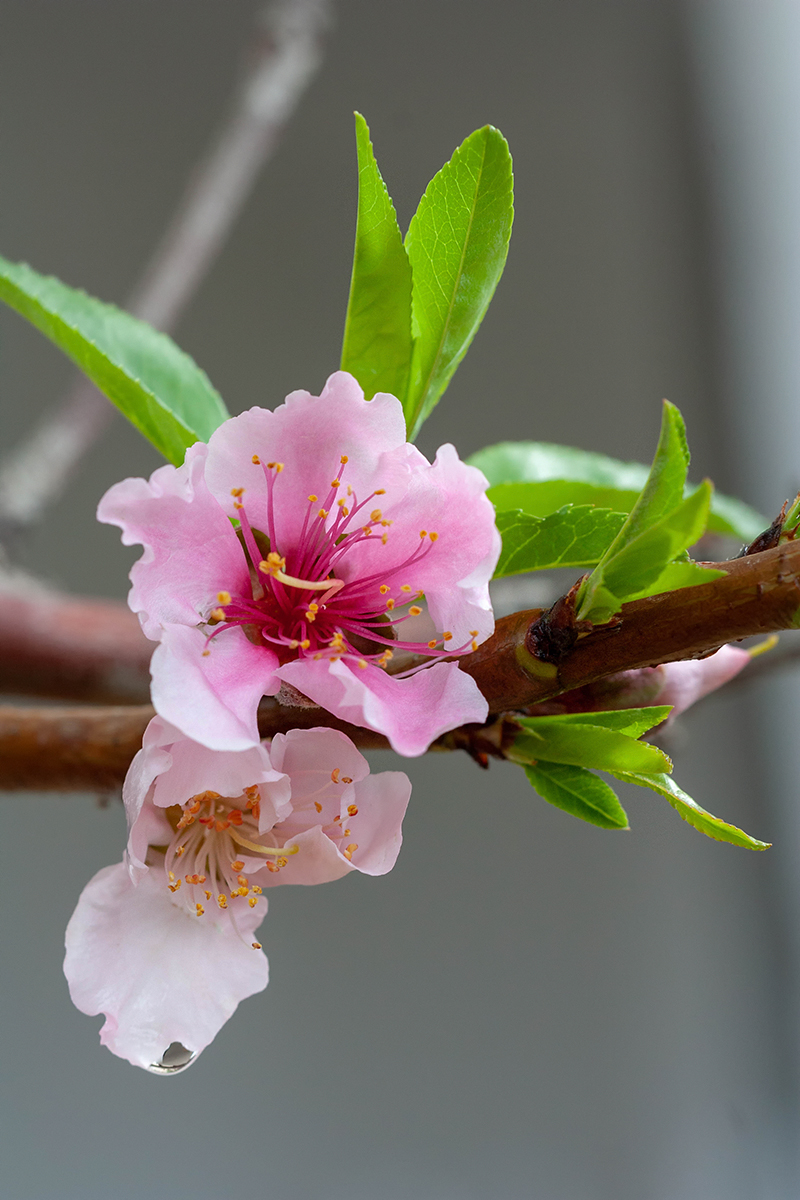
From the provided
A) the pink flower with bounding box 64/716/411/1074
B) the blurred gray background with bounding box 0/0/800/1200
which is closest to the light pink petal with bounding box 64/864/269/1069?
the pink flower with bounding box 64/716/411/1074

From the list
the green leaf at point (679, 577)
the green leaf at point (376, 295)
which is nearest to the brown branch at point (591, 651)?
the green leaf at point (679, 577)

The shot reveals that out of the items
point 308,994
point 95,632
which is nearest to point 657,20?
point 95,632

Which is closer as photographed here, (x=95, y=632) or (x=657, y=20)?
(x=95, y=632)

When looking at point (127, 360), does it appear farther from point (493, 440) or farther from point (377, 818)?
point (493, 440)

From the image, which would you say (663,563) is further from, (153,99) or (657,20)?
(657,20)

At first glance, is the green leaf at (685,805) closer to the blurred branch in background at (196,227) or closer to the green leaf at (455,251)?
the green leaf at (455,251)

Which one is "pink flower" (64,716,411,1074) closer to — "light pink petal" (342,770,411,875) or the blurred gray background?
"light pink petal" (342,770,411,875)

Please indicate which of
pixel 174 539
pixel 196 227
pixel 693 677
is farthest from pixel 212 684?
pixel 196 227
